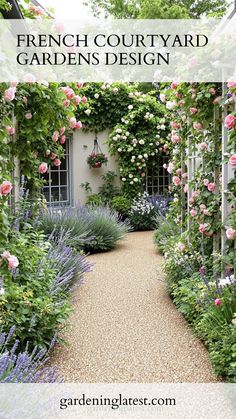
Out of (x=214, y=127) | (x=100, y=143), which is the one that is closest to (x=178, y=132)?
(x=214, y=127)

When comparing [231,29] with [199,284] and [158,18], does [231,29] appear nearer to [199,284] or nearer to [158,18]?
[199,284]

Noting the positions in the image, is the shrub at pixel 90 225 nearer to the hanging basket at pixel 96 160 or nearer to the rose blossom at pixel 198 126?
the hanging basket at pixel 96 160

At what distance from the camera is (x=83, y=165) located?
29.8ft

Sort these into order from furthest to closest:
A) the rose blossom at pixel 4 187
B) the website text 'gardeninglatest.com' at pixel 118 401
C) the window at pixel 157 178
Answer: the window at pixel 157 178
the rose blossom at pixel 4 187
the website text 'gardeninglatest.com' at pixel 118 401

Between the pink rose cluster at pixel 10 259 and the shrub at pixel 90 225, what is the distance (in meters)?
3.05

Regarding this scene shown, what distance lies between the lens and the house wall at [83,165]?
8.98m

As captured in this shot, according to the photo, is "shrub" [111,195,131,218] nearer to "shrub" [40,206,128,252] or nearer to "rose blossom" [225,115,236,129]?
"shrub" [40,206,128,252]

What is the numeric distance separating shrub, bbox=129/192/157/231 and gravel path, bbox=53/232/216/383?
375 centimetres

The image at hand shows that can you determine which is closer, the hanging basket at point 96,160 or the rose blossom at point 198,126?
the rose blossom at point 198,126

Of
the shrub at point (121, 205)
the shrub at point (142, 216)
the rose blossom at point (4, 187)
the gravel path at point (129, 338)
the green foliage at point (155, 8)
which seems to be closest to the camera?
the gravel path at point (129, 338)

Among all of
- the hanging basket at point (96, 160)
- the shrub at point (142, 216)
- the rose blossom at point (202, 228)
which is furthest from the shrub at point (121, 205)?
the rose blossom at point (202, 228)

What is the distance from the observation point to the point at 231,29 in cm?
296

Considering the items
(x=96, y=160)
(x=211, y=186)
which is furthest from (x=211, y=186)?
(x=96, y=160)

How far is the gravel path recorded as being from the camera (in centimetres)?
254
